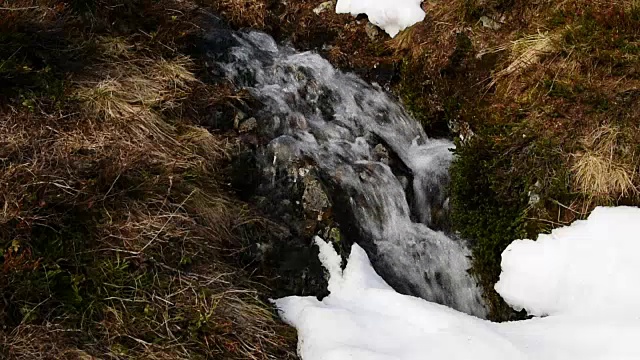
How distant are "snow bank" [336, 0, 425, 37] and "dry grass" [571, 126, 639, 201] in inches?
108

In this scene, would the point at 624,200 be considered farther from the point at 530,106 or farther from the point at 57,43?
the point at 57,43

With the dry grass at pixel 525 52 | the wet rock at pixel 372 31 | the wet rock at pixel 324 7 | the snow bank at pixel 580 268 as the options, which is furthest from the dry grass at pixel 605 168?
the wet rock at pixel 324 7

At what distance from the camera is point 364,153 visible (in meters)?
5.08

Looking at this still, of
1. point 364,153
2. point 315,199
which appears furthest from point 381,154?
point 315,199

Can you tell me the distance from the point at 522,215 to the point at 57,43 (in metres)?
4.13

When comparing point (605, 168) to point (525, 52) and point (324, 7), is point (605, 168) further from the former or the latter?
point (324, 7)

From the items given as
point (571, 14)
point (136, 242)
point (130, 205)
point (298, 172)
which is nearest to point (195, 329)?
point (136, 242)

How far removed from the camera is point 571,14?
199 inches

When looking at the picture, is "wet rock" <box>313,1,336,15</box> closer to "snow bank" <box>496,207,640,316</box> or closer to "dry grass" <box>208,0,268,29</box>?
"dry grass" <box>208,0,268,29</box>

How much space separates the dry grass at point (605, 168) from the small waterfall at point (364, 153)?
1073 millimetres

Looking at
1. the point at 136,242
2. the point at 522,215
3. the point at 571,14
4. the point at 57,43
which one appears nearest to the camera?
the point at 136,242

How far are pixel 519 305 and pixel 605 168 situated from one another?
1239 mm

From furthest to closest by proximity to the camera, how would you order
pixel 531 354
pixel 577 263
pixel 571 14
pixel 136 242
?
pixel 571 14 → pixel 577 263 → pixel 136 242 → pixel 531 354

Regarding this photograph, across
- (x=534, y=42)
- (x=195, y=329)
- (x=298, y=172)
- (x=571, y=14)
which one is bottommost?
(x=195, y=329)
